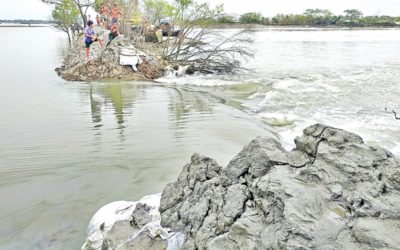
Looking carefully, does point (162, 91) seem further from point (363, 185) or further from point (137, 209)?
point (363, 185)

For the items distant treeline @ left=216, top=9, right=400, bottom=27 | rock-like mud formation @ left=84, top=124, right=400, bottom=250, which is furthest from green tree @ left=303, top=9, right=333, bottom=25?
rock-like mud formation @ left=84, top=124, right=400, bottom=250

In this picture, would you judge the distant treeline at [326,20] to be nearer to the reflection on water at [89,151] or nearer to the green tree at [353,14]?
the green tree at [353,14]

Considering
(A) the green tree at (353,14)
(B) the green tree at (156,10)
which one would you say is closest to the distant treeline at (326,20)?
(A) the green tree at (353,14)

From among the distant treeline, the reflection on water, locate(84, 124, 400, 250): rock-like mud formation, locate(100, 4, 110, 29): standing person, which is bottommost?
the reflection on water

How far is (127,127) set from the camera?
25.7 feet

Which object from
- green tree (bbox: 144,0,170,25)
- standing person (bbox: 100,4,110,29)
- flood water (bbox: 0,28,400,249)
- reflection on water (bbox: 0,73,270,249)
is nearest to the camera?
reflection on water (bbox: 0,73,270,249)

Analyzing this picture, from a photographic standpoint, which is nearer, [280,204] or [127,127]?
[280,204]

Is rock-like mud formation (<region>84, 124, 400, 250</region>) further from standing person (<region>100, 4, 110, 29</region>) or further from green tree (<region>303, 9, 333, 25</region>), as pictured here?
green tree (<region>303, 9, 333, 25</region>)

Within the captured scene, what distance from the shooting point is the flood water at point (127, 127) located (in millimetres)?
4684

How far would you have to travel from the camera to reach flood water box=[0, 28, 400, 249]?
4.68 meters

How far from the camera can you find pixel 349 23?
80812 mm

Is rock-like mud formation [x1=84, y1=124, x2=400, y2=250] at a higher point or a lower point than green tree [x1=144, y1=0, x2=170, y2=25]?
lower

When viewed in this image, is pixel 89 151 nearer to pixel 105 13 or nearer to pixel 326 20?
pixel 105 13

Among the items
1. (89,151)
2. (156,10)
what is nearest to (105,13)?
(156,10)
